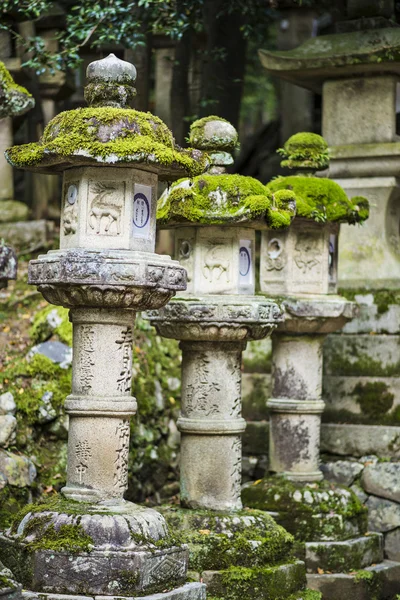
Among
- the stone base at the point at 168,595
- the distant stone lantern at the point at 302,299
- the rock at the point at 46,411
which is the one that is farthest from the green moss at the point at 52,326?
the stone base at the point at 168,595

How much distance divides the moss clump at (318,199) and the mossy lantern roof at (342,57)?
1695mm

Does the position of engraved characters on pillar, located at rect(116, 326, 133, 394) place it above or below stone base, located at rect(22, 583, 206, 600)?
above

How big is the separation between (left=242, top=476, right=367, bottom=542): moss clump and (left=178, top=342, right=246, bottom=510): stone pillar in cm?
100

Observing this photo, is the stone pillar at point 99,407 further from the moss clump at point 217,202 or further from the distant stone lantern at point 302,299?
the distant stone lantern at point 302,299

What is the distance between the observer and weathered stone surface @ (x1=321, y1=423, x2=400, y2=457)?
9.77 metres

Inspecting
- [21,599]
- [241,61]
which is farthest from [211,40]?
[21,599]

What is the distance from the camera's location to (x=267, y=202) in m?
7.68

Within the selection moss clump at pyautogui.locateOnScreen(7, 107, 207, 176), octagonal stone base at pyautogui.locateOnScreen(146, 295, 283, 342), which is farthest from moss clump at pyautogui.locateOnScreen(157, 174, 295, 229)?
moss clump at pyautogui.locateOnScreen(7, 107, 207, 176)

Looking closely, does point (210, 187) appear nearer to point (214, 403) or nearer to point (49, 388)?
point (214, 403)

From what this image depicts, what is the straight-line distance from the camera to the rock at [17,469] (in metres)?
8.15

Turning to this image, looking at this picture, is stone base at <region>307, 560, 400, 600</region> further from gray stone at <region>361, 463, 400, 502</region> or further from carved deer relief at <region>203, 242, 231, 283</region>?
carved deer relief at <region>203, 242, 231, 283</region>

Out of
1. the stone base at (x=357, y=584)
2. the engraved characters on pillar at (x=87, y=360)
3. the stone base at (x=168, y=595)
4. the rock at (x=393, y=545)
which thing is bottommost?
the stone base at (x=357, y=584)

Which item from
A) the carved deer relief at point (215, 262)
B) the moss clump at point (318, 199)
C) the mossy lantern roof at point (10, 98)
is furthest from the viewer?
the moss clump at point (318, 199)

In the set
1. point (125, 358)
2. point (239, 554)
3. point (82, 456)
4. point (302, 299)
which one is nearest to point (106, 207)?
point (125, 358)
